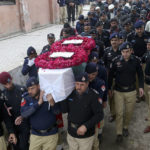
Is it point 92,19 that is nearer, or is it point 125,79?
point 125,79

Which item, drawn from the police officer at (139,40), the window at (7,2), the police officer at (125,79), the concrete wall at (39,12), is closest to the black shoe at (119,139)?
the police officer at (125,79)

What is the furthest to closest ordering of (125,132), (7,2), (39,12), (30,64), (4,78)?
(39,12), (7,2), (30,64), (125,132), (4,78)

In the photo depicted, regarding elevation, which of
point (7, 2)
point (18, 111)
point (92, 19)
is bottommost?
point (18, 111)

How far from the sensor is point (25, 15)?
9086 mm

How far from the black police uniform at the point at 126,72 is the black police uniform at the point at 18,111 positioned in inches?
65.7

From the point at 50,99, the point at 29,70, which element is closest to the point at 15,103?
the point at 50,99

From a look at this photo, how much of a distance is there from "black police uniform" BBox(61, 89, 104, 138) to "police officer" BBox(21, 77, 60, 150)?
19cm

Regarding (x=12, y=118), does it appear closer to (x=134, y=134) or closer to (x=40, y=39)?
(x=134, y=134)

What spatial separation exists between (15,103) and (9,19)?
618 centimetres

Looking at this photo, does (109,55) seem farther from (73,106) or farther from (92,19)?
→ (92,19)

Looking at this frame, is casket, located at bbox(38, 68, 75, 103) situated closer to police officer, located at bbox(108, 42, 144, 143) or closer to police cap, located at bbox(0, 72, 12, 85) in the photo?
police cap, located at bbox(0, 72, 12, 85)

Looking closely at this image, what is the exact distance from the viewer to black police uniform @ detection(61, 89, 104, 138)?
2.69 m

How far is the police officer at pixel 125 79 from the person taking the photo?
3.71 metres

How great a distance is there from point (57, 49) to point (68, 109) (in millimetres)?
1084
